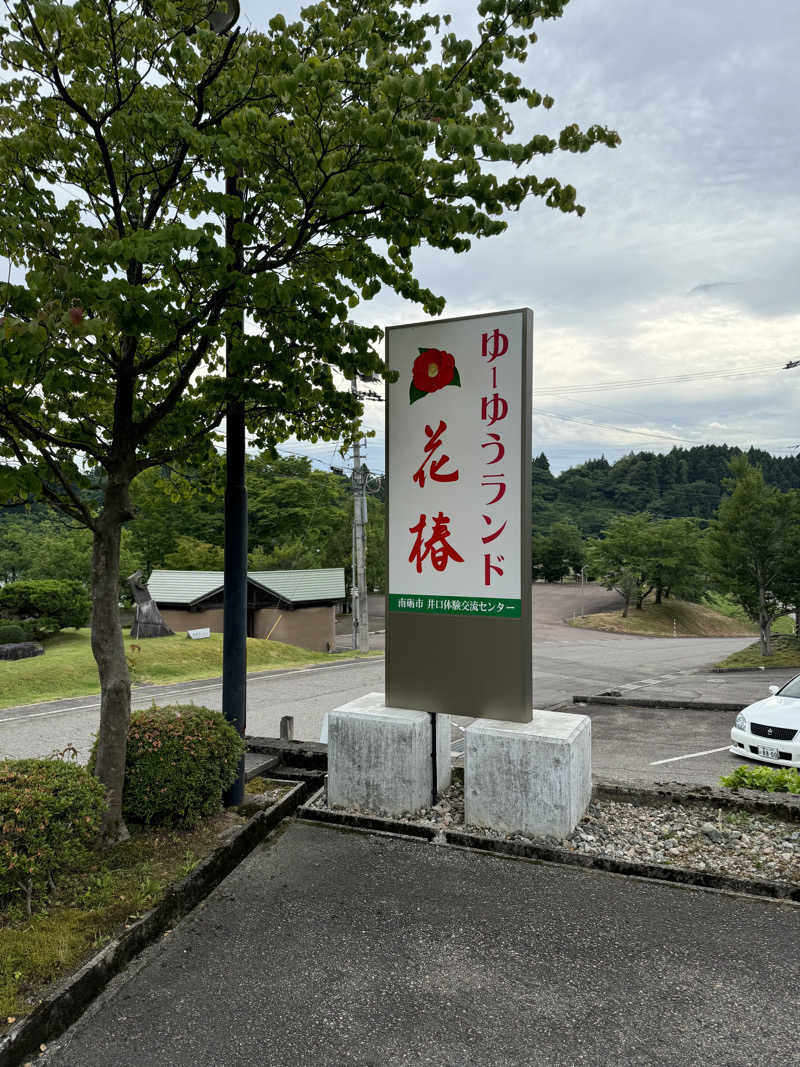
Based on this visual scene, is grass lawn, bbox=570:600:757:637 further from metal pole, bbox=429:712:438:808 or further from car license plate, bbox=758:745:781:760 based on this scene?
metal pole, bbox=429:712:438:808

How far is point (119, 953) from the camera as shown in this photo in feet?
12.1

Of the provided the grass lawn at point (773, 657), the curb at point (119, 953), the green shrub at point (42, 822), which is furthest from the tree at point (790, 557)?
the green shrub at point (42, 822)

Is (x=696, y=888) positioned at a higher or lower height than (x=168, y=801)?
lower

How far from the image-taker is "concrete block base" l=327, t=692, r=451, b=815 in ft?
18.6

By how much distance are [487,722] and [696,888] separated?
6.07ft

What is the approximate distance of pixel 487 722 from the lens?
223 inches

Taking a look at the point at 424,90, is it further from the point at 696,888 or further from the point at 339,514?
the point at 339,514

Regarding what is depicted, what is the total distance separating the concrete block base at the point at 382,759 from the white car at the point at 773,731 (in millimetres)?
5129

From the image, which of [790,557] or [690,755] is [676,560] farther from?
[690,755]


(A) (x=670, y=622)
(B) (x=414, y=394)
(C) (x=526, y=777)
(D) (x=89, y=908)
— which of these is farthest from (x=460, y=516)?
(A) (x=670, y=622)

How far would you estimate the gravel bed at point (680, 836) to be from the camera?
15.8 ft

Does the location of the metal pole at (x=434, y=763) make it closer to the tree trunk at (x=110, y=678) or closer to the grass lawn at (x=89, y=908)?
the grass lawn at (x=89, y=908)

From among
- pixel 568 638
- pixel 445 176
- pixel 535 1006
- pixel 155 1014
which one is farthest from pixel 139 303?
pixel 568 638

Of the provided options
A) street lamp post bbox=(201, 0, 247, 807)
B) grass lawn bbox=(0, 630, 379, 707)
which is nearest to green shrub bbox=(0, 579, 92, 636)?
grass lawn bbox=(0, 630, 379, 707)
